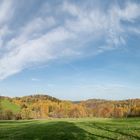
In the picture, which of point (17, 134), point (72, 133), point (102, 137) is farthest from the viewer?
point (17, 134)

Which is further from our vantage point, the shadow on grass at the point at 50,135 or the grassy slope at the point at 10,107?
the grassy slope at the point at 10,107

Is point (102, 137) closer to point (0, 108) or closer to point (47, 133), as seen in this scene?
point (47, 133)

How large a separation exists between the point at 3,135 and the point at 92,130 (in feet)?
25.5

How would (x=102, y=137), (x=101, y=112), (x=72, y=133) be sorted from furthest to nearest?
(x=101, y=112), (x=72, y=133), (x=102, y=137)

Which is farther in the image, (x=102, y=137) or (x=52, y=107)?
(x=52, y=107)

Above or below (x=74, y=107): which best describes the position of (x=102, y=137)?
below

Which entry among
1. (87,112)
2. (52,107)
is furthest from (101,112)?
(52,107)

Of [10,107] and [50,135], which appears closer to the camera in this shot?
[50,135]

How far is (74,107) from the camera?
183750 mm

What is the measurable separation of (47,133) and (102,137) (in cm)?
483

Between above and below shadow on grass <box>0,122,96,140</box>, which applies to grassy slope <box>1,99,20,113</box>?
above

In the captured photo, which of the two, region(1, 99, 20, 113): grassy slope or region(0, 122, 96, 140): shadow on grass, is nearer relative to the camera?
region(0, 122, 96, 140): shadow on grass

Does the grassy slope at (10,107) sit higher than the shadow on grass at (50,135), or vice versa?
the grassy slope at (10,107)

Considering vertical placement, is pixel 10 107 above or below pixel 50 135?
above
